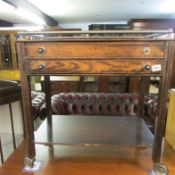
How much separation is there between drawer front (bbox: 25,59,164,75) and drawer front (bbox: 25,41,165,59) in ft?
0.07

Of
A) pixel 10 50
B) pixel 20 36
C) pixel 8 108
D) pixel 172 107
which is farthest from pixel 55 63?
pixel 10 50

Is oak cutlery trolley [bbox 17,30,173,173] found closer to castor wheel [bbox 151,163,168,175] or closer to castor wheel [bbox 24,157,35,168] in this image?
castor wheel [bbox 151,163,168,175]

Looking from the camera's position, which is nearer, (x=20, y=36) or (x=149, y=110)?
(x=20, y=36)

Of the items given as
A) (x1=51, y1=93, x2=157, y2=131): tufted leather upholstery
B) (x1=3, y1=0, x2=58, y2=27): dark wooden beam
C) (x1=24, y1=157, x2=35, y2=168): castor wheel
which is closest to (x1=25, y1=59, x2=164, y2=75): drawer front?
(x1=24, y1=157, x2=35, y2=168): castor wheel

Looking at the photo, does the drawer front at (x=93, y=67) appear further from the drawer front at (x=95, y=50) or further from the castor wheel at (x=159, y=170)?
the castor wheel at (x=159, y=170)

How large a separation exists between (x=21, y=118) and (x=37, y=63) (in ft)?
2.07

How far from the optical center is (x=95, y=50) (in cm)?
68

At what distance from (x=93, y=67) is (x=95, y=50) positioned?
0.07 meters

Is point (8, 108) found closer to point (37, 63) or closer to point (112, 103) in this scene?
point (37, 63)

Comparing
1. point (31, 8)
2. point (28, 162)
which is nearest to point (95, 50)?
point (28, 162)

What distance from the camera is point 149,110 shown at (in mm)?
2018

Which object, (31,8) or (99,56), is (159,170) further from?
(31,8)

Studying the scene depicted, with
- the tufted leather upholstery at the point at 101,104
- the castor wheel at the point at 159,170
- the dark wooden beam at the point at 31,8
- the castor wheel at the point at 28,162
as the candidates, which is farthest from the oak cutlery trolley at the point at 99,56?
the dark wooden beam at the point at 31,8

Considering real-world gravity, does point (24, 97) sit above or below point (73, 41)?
below
